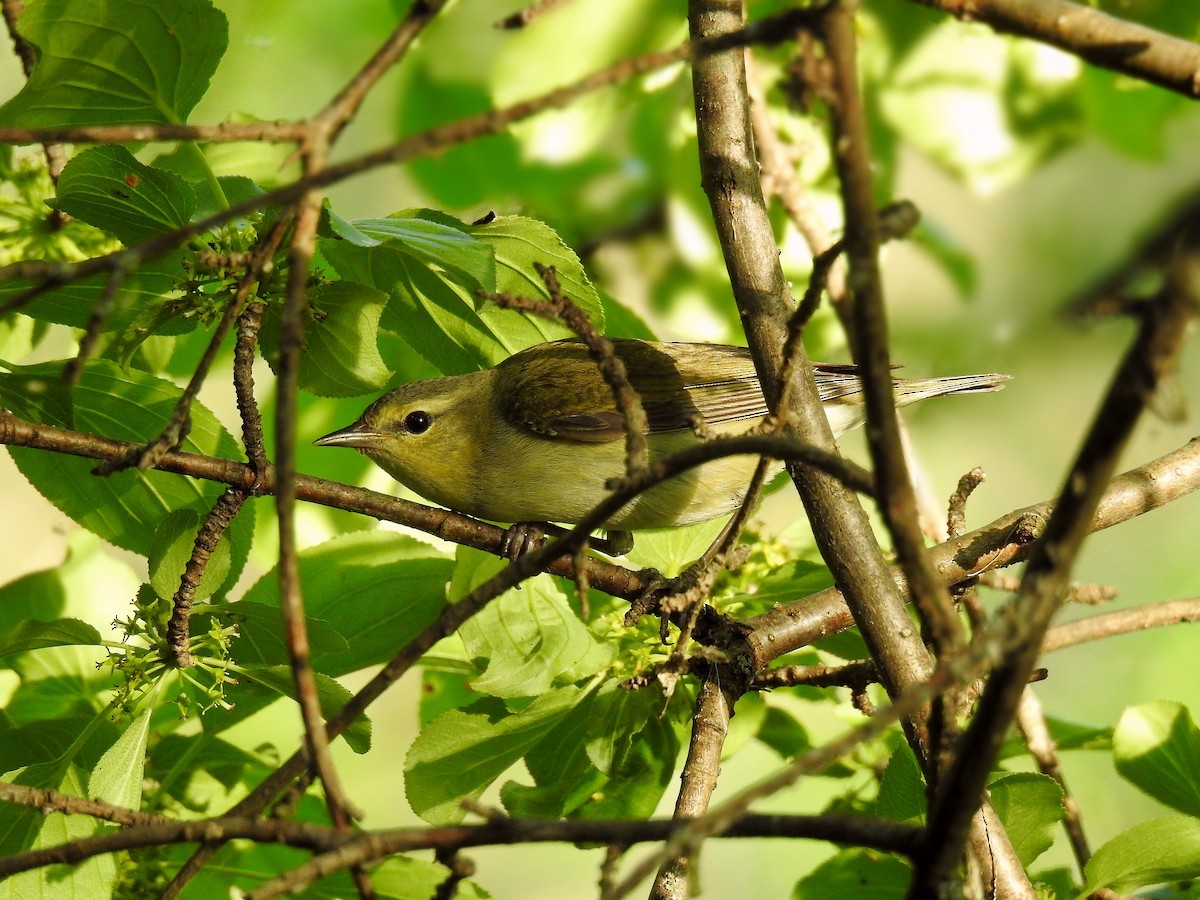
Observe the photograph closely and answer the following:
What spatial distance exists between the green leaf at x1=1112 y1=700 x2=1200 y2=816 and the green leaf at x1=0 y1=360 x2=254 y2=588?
158 cm

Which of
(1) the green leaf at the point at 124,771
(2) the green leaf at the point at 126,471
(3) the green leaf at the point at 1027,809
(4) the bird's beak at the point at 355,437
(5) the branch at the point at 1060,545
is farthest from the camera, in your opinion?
(4) the bird's beak at the point at 355,437

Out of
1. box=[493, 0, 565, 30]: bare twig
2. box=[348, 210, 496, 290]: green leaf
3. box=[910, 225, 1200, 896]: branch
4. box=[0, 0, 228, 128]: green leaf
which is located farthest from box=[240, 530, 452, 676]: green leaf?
box=[910, 225, 1200, 896]: branch

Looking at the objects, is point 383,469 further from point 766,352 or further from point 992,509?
point 992,509

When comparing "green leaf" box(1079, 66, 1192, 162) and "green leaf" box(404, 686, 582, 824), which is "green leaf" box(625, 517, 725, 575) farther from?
Answer: "green leaf" box(1079, 66, 1192, 162)

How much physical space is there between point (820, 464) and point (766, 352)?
3.27ft

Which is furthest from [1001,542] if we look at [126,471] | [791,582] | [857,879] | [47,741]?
[47,741]

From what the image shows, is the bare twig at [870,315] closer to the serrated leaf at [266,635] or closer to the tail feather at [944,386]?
the serrated leaf at [266,635]

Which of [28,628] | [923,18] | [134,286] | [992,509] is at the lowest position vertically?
[28,628]

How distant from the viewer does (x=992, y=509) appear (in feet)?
20.1

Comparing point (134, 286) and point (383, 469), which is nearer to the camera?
point (134, 286)

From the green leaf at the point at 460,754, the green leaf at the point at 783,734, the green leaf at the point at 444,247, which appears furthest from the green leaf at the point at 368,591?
the green leaf at the point at 783,734

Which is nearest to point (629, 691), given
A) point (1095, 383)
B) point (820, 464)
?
point (820, 464)

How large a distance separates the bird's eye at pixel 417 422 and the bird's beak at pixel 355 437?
149 millimetres

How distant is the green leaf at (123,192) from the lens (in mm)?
1808
